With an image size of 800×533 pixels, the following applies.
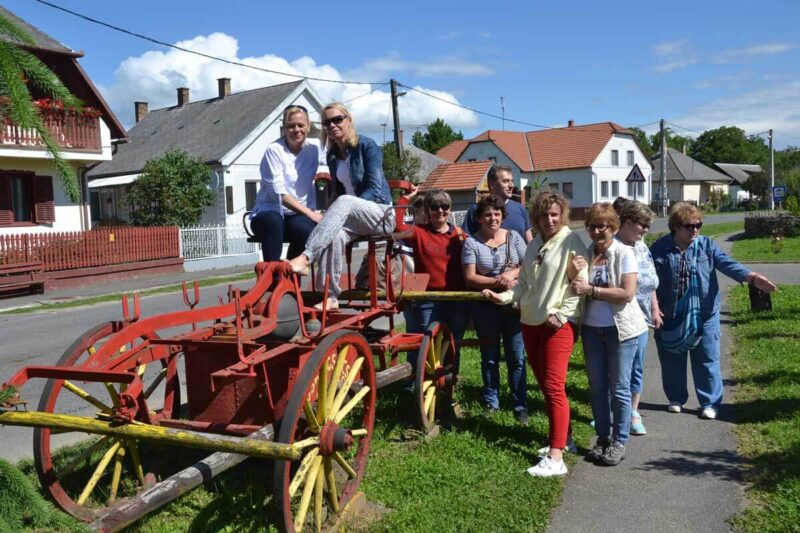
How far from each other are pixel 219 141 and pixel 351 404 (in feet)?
94.2

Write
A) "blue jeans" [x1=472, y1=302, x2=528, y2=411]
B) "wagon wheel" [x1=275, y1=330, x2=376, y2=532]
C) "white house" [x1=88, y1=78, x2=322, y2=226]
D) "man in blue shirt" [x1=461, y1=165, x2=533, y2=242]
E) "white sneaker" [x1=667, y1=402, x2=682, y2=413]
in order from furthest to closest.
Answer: "white house" [x1=88, y1=78, x2=322, y2=226] < "man in blue shirt" [x1=461, y1=165, x2=533, y2=242] < "white sneaker" [x1=667, y1=402, x2=682, y2=413] < "blue jeans" [x1=472, y1=302, x2=528, y2=411] < "wagon wheel" [x1=275, y1=330, x2=376, y2=532]

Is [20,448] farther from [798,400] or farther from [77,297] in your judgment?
[77,297]

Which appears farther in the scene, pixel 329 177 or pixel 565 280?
pixel 329 177

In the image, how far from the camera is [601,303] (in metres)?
5.02

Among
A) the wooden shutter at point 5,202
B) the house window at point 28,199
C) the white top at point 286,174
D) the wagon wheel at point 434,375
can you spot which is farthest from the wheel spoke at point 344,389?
the wooden shutter at point 5,202

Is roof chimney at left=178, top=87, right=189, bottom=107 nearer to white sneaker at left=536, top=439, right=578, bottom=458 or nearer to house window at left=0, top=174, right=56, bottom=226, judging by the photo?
house window at left=0, top=174, right=56, bottom=226

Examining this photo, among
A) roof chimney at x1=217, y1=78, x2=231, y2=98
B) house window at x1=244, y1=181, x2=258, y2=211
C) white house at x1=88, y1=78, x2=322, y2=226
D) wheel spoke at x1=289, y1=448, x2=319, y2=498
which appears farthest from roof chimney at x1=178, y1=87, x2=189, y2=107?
wheel spoke at x1=289, y1=448, x2=319, y2=498

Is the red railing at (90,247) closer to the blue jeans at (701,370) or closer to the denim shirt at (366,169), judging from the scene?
the denim shirt at (366,169)

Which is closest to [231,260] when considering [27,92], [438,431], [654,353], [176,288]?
[176,288]

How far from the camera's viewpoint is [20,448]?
527 centimetres

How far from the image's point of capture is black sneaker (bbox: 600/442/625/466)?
484cm

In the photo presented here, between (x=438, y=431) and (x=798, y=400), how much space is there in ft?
9.73

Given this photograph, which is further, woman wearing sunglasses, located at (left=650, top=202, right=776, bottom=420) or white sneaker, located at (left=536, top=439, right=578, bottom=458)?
woman wearing sunglasses, located at (left=650, top=202, right=776, bottom=420)

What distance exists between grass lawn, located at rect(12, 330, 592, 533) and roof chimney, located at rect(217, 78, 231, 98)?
34050mm
